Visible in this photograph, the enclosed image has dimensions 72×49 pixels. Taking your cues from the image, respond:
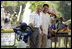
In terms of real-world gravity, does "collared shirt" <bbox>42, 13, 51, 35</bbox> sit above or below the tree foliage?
below

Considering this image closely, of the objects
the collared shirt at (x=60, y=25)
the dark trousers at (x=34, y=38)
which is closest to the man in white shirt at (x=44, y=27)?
the dark trousers at (x=34, y=38)

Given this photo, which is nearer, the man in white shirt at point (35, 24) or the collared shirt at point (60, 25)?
the man in white shirt at point (35, 24)

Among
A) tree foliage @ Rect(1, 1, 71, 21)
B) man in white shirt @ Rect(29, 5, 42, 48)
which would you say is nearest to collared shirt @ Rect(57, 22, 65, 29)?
tree foliage @ Rect(1, 1, 71, 21)

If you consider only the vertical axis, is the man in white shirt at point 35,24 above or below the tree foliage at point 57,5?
below

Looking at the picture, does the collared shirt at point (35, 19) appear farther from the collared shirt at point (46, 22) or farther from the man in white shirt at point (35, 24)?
the collared shirt at point (46, 22)

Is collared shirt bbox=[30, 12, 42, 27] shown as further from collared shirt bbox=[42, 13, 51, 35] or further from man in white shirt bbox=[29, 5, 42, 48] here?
collared shirt bbox=[42, 13, 51, 35]

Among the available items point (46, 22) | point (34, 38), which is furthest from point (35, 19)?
point (34, 38)

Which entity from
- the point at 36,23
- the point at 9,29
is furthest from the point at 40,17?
the point at 9,29

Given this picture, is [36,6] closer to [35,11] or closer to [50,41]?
[35,11]

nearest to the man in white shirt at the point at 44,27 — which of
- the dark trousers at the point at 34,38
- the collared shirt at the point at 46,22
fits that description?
the collared shirt at the point at 46,22

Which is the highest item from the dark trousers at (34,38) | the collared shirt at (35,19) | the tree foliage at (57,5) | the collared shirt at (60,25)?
the tree foliage at (57,5)

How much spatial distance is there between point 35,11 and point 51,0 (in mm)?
614

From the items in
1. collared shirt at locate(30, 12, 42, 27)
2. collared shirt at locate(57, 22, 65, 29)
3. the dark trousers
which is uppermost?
collared shirt at locate(30, 12, 42, 27)

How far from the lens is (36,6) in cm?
1109
